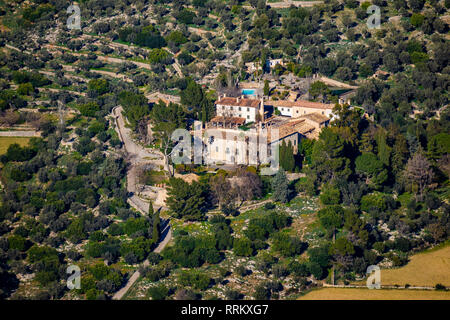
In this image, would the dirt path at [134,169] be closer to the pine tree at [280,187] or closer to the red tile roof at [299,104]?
the pine tree at [280,187]

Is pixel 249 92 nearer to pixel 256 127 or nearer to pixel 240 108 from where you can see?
pixel 240 108

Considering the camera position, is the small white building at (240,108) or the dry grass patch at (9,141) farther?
→ the dry grass patch at (9,141)

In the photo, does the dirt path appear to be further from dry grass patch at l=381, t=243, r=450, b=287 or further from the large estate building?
dry grass patch at l=381, t=243, r=450, b=287

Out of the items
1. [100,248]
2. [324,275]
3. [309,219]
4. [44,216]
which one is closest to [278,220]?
[309,219]

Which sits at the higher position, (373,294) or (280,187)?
(280,187)

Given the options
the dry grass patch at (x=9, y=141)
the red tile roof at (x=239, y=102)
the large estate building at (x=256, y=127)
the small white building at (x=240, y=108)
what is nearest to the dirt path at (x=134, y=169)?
the large estate building at (x=256, y=127)

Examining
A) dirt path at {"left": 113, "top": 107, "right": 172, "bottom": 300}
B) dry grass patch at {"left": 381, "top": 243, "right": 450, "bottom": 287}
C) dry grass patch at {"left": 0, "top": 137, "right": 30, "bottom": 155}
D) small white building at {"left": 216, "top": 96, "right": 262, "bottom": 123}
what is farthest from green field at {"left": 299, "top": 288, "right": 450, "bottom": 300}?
dry grass patch at {"left": 0, "top": 137, "right": 30, "bottom": 155}

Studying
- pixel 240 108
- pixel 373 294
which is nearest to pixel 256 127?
pixel 240 108
